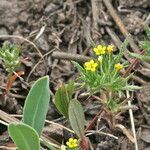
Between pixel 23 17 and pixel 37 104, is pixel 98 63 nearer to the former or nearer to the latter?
pixel 37 104

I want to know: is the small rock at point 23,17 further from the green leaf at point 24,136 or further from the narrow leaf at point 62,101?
the green leaf at point 24,136

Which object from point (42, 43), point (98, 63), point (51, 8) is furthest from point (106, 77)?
point (51, 8)

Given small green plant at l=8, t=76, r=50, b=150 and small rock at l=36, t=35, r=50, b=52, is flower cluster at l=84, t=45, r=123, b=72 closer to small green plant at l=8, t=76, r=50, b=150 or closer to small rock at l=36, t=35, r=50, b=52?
small green plant at l=8, t=76, r=50, b=150

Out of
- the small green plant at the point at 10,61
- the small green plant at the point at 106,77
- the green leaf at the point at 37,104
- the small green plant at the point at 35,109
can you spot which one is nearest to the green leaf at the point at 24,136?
the small green plant at the point at 35,109

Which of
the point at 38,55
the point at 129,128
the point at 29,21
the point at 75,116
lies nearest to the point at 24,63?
the point at 38,55

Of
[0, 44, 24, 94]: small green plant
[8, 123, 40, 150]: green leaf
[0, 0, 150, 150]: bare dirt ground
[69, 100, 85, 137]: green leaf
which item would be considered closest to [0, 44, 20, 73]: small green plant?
[0, 44, 24, 94]: small green plant

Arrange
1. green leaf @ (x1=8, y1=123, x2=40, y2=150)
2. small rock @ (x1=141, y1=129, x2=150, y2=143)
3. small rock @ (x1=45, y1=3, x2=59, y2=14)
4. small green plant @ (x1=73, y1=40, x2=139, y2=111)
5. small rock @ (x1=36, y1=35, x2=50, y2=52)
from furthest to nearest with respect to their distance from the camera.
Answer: small rock @ (x1=45, y1=3, x2=59, y2=14), small rock @ (x1=36, y1=35, x2=50, y2=52), small rock @ (x1=141, y1=129, x2=150, y2=143), small green plant @ (x1=73, y1=40, x2=139, y2=111), green leaf @ (x1=8, y1=123, x2=40, y2=150)
